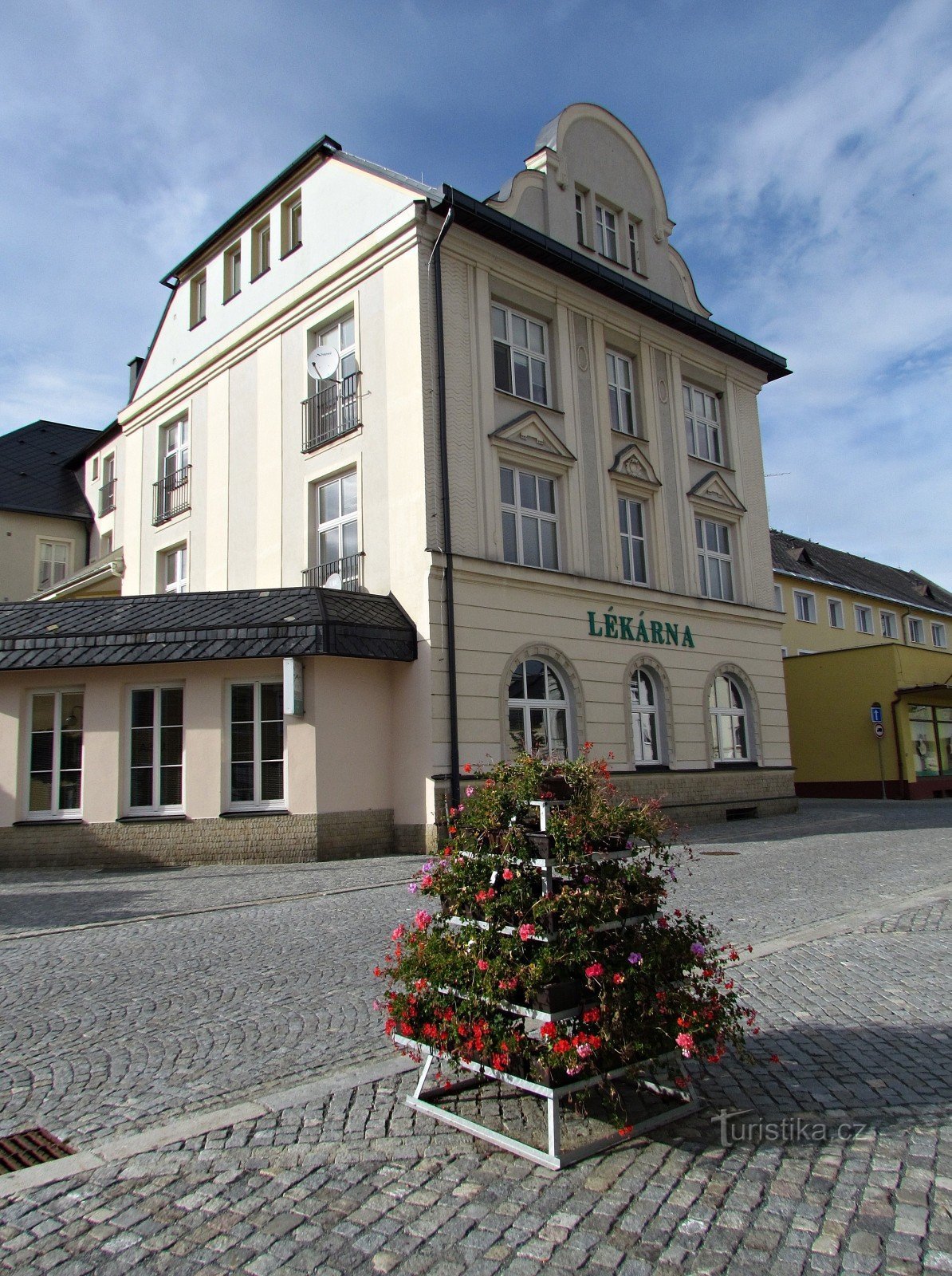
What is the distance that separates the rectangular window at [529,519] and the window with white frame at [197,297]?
9.58 metres

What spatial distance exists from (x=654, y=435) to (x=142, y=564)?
40.0ft

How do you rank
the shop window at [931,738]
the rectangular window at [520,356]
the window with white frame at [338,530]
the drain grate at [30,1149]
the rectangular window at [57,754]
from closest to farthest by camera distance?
1. the drain grate at [30,1149]
2. the rectangular window at [57,754]
3. the window with white frame at [338,530]
4. the rectangular window at [520,356]
5. the shop window at [931,738]

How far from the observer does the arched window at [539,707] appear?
17.4 metres

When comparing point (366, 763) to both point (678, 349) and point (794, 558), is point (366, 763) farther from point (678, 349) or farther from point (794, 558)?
point (794, 558)

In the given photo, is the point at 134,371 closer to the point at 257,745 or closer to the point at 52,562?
the point at 52,562

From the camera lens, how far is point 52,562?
3297 centimetres

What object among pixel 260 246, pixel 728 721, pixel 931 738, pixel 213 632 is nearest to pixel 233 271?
pixel 260 246

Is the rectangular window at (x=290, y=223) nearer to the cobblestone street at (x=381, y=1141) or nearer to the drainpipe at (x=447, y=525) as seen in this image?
the drainpipe at (x=447, y=525)

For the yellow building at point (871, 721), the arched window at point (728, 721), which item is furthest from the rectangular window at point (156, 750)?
the yellow building at point (871, 721)

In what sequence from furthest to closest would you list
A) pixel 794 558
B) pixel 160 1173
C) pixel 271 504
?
pixel 794 558, pixel 271 504, pixel 160 1173

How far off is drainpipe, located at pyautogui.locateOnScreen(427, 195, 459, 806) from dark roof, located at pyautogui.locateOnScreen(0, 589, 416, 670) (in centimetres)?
73

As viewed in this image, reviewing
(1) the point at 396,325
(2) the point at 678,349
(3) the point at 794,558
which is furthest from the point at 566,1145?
(3) the point at 794,558

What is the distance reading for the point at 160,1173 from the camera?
3625 mm

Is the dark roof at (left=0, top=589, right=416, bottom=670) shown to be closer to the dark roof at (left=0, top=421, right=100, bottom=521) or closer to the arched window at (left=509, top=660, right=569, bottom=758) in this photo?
the arched window at (left=509, top=660, right=569, bottom=758)
